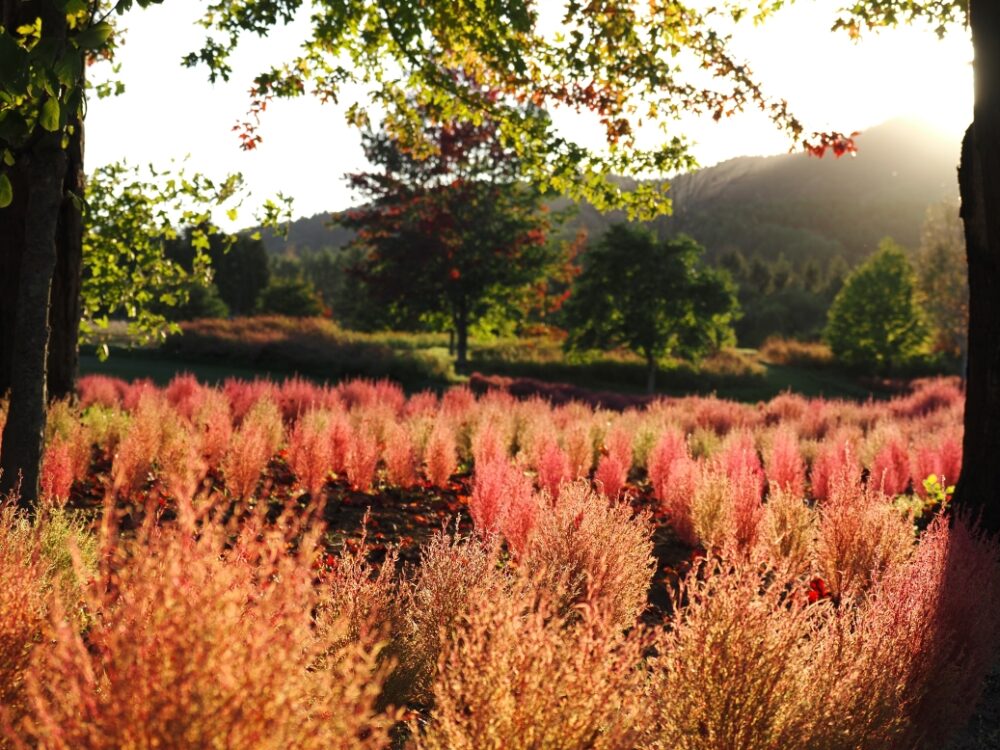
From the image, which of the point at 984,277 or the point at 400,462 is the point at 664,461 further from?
the point at 984,277

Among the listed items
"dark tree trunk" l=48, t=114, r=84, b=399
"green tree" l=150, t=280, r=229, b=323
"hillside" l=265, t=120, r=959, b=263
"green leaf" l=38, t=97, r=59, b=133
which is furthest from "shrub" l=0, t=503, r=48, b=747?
"hillside" l=265, t=120, r=959, b=263

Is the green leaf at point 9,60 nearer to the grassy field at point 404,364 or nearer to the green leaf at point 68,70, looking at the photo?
the green leaf at point 68,70

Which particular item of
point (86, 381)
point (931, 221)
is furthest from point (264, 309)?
point (86, 381)

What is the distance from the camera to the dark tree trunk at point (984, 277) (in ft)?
18.0

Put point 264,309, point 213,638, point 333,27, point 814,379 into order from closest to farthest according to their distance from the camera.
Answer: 1. point 213,638
2. point 333,27
3. point 814,379
4. point 264,309

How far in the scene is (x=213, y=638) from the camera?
1754 mm

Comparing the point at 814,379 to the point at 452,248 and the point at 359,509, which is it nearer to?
the point at 452,248

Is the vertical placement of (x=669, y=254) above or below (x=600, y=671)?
above

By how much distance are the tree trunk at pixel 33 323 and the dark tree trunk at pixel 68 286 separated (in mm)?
2701

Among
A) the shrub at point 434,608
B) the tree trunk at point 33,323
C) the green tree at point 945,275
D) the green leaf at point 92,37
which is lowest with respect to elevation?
the shrub at point 434,608

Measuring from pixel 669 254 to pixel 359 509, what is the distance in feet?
73.5

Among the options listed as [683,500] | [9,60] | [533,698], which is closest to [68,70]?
[9,60]

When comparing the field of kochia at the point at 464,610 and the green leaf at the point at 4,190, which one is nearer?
the field of kochia at the point at 464,610

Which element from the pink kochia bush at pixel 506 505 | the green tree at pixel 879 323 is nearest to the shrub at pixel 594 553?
the pink kochia bush at pixel 506 505
